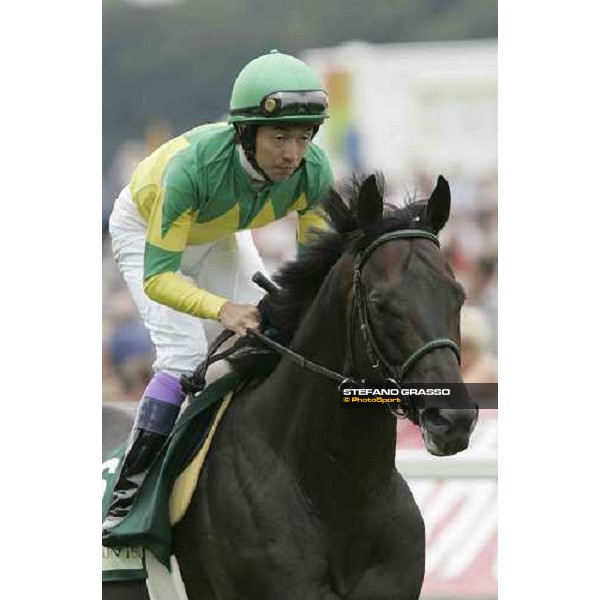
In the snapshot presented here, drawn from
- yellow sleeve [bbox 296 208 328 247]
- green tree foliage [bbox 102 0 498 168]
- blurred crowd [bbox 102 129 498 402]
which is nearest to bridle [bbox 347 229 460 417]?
yellow sleeve [bbox 296 208 328 247]

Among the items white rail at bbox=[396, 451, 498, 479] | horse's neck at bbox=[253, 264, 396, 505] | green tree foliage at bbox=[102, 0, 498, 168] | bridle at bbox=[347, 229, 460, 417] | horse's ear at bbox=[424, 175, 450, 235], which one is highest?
green tree foliage at bbox=[102, 0, 498, 168]

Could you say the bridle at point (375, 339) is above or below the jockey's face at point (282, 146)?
below

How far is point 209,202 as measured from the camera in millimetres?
3615

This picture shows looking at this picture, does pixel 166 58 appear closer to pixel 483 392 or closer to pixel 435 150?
pixel 435 150

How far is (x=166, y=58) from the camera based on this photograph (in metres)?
5.27

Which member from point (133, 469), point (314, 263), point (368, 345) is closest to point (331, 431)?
point (368, 345)

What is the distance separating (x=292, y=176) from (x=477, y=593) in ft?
8.19

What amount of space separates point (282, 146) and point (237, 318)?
498 millimetres

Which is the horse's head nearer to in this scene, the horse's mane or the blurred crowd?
the horse's mane

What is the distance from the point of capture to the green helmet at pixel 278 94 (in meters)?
3.36

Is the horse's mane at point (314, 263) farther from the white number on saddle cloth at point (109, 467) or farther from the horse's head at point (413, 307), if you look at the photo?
the white number on saddle cloth at point (109, 467)

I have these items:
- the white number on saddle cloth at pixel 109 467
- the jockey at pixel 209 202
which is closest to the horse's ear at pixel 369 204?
the jockey at pixel 209 202

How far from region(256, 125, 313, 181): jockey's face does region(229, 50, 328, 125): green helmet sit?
4 centimetres

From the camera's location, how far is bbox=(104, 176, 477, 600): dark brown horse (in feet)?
9.57
